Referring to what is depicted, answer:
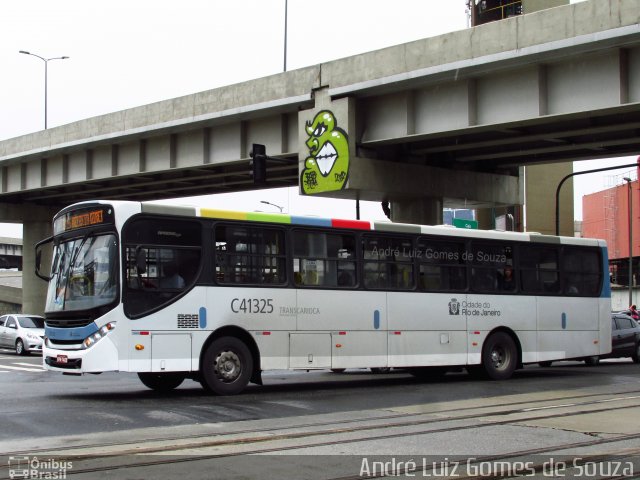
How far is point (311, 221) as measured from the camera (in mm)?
15242

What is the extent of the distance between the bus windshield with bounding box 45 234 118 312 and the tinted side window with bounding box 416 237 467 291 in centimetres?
642

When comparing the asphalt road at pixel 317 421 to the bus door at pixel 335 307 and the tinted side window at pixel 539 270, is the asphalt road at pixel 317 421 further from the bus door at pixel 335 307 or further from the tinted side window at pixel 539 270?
the tinted side window at pixel 539 270

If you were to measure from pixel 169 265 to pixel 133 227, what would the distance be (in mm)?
872

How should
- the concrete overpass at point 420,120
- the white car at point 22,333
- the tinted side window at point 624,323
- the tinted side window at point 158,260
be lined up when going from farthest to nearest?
the white car at point 22,333 → the tinted side window at point 624,323 → the concrete overpass at point 420,120 → the tinted side window at point 158,260

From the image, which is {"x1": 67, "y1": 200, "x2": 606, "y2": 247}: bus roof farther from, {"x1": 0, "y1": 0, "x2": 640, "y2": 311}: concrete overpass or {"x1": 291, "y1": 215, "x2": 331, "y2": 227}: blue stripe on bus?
{"x1": 0, "y1": 0, "x2": 640, "y2": 311}: concrete overpass

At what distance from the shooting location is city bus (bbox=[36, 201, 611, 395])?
13.3 metres

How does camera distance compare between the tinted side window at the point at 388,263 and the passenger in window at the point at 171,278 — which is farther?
the tinted side window at the point at 388,263

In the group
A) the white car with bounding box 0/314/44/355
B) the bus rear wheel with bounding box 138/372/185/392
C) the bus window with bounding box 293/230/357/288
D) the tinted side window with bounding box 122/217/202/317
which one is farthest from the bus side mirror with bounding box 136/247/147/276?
the white car with bounding box 0/314/44/355

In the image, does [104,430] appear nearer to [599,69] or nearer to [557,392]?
[557,392]

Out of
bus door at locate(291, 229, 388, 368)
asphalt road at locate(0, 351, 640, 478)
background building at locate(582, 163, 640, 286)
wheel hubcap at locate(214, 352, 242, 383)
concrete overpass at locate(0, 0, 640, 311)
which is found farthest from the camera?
background building at locate(582, 163, 640, 286)

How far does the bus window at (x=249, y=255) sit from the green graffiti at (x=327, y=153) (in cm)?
980

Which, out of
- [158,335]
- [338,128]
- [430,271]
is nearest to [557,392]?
[430,271]

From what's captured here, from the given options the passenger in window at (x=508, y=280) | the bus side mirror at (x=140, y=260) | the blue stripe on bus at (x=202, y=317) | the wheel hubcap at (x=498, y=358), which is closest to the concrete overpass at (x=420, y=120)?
the passenger in window at (x=508, y=280)

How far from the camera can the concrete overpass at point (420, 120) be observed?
765 inches
